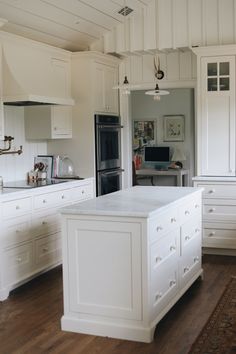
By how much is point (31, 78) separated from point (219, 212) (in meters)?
2.45

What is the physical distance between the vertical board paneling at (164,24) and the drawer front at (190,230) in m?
2.43

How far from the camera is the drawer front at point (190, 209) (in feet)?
13.5

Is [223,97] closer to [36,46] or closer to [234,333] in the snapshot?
[36,46]

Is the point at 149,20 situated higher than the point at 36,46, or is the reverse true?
the point at 149,20

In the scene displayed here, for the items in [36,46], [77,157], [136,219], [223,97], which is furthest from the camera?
[77,157]

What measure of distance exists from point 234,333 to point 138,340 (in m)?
0.66

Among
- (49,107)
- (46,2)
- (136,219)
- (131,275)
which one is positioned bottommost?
(131,275)

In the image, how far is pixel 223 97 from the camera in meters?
5.64

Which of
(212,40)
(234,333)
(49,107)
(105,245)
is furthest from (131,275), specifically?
(212,40)

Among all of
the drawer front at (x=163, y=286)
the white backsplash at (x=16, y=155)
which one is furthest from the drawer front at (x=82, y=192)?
the drawer front at (x=163, y=286)

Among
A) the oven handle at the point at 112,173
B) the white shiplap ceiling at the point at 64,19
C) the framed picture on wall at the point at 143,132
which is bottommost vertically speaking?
the oven handle at the point at 112,173

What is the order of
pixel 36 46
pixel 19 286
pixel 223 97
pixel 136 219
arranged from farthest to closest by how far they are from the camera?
pixel 223 97
pixel 36 46
pixel 19 286
pixel 136 219

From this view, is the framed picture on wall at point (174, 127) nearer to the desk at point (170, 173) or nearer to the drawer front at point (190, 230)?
the desk at point (170, 173)

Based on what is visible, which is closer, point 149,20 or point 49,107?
point 49,107
